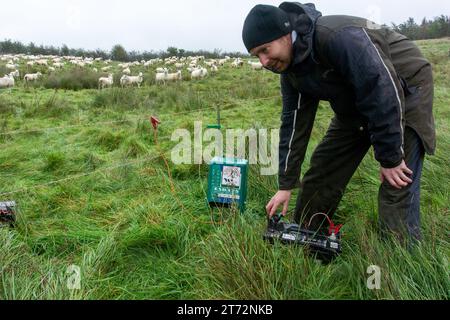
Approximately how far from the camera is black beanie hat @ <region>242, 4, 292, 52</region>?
1.94 m

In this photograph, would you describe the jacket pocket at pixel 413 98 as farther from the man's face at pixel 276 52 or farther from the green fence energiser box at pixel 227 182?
the green fence energiser box at pixel 227 182

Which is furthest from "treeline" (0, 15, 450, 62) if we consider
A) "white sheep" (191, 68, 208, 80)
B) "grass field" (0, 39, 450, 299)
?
"grass field" (0, 39, 450, 299)

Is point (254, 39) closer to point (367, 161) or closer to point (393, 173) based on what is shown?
point (393, 173)

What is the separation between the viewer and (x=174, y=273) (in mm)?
2430

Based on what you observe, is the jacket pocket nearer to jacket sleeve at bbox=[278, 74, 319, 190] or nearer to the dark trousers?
the dark trousers

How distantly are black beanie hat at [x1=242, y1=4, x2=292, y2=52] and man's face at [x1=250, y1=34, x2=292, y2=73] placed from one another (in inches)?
1.1

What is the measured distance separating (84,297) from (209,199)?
158cm

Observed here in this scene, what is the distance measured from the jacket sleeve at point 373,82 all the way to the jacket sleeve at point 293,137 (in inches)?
23.3

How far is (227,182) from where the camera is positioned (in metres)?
3.38

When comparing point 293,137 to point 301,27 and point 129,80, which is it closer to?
point 301,27

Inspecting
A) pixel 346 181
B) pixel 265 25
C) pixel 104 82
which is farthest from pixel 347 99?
pixel 104 82

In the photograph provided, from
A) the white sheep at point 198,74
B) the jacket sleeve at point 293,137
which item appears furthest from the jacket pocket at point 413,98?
the white sheep at point 198,74

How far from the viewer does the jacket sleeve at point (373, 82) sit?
1873 millimetres

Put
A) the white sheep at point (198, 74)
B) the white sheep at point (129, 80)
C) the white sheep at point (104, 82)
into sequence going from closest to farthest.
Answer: the white sheep at point (104, 82) < the white sheep at point (129, 80) < the white sheep at point (198, 74)
